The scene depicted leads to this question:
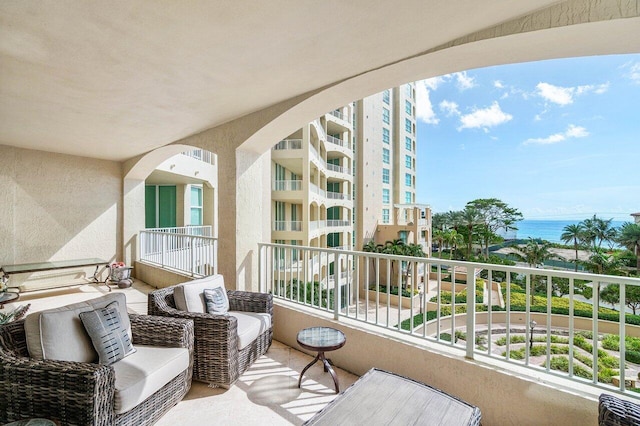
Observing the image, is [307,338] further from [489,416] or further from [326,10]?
[326,10]

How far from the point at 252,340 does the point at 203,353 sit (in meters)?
0.50

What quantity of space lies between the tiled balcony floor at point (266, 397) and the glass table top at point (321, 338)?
0.43 m

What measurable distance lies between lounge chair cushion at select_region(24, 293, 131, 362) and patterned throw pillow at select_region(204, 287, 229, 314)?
1.02 metres

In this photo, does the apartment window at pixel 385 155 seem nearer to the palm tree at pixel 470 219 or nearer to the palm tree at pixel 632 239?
the palm tree at pixel 470 219

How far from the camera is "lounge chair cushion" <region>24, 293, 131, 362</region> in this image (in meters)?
1.96

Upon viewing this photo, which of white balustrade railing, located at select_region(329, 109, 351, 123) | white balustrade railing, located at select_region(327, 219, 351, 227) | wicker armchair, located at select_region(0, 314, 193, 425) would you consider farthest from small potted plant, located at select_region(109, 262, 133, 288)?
white balustrade railing, located at select_region(329, 109, 351, 123)

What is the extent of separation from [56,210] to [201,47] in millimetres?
6204

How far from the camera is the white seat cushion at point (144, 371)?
1.93 meters

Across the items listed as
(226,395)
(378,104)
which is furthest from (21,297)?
(378,104)

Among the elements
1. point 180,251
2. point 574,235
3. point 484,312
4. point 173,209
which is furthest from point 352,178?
point 574,235

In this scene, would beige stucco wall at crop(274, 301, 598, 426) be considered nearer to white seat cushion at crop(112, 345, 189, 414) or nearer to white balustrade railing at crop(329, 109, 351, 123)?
white seat cushion at crop(112, 345, 189, 414)

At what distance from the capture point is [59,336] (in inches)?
80.0

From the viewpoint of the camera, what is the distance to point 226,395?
2.59 meters

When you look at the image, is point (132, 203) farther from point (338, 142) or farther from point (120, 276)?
point (338, 142)
